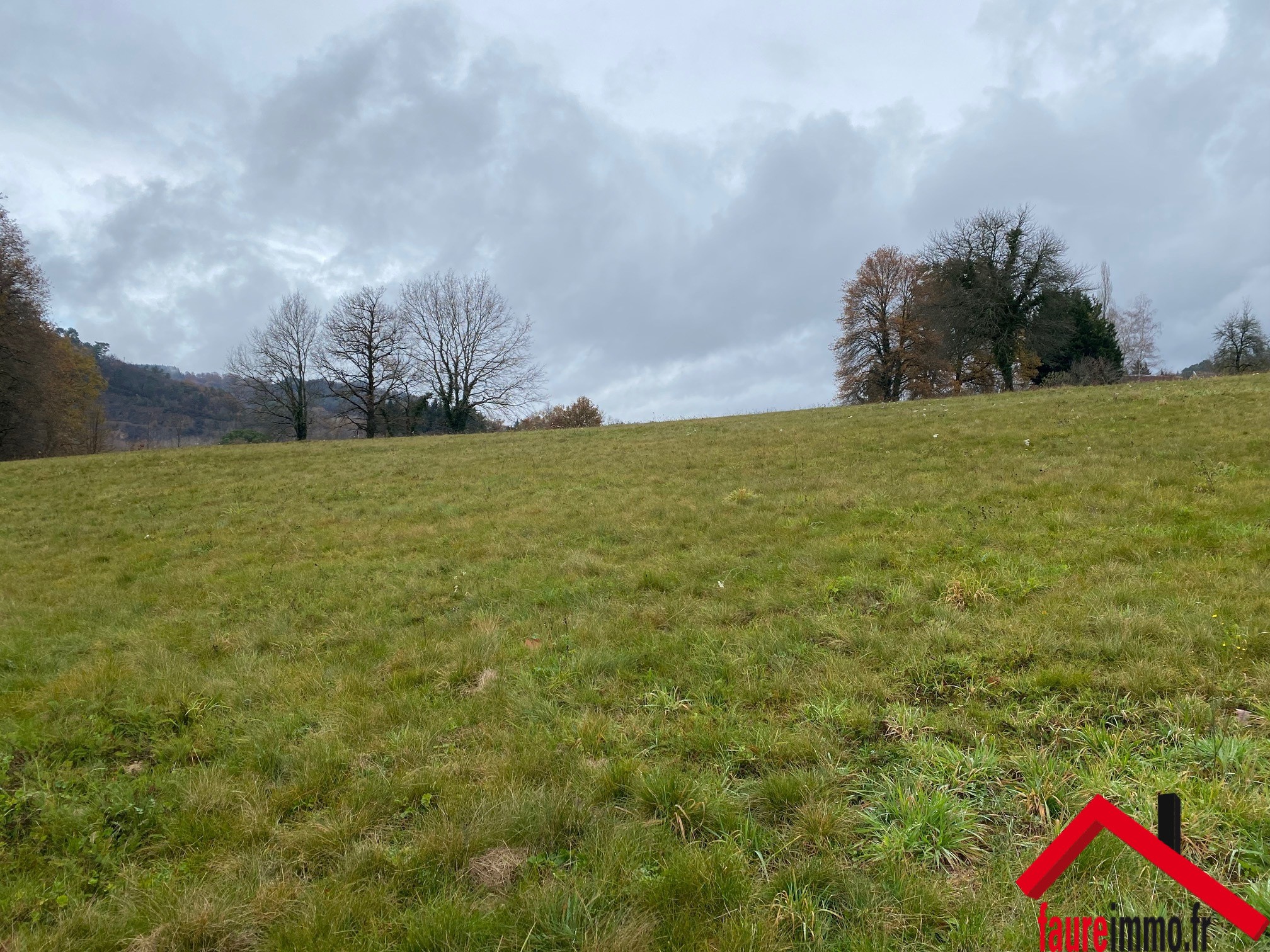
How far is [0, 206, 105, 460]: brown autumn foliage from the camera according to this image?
35.5 metres

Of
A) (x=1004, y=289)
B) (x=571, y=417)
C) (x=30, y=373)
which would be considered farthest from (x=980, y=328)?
(x=30, y=373)

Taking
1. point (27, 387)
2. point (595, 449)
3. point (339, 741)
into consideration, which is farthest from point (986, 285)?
point (27, 387)

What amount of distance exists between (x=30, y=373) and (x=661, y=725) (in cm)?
5084

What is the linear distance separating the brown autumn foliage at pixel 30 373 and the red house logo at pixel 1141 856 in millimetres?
52259

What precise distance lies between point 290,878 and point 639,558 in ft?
20.7

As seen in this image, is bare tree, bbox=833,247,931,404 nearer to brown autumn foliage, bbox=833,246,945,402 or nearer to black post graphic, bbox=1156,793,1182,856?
brown autumn foliage, bbox=833,246,945,402

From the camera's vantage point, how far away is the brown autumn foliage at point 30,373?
3550 cm

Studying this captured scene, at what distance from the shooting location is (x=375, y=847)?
3.19m

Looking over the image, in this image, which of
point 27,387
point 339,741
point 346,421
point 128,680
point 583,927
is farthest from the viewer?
point 346,421

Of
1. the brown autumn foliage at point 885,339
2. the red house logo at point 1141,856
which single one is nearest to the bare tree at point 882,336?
the brown autumn foliage at point 885,339

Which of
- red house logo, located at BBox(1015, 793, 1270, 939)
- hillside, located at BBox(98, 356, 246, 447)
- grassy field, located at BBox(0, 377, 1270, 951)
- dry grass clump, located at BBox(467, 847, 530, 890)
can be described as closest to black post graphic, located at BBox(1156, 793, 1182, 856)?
red house logo, located at BBox(1015, 793, 1270, 939)

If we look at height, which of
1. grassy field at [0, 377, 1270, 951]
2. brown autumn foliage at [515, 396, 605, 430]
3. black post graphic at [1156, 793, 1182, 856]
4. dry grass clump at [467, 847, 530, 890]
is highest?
brown autumn foliage at [515, 396, 605, 430]

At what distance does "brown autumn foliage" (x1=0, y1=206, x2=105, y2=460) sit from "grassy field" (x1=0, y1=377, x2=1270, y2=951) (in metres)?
38.2

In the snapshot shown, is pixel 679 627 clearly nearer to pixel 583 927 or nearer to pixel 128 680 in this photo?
pixel 583 927
